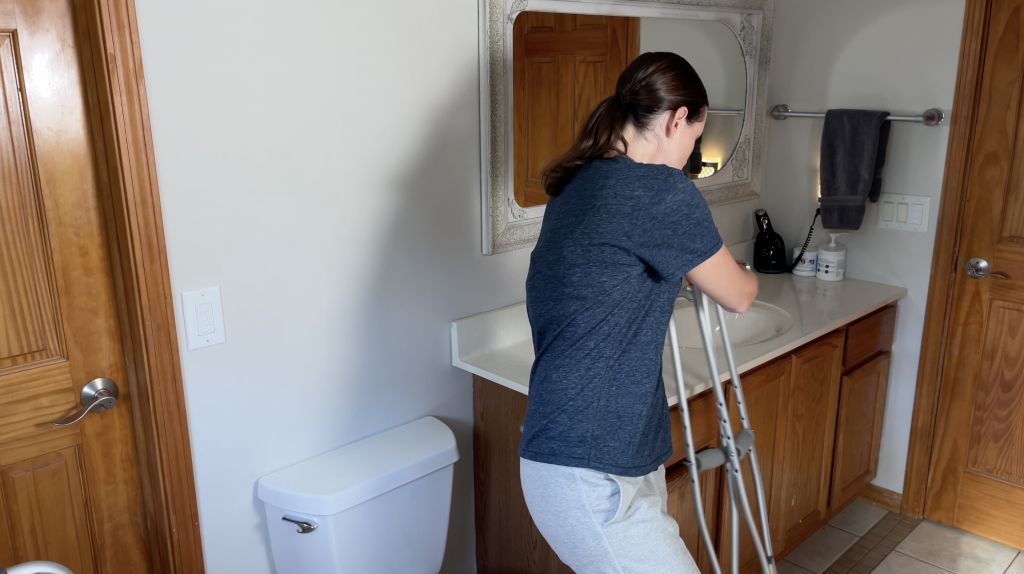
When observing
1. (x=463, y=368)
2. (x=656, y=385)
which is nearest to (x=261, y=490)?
(x=463, y=368)

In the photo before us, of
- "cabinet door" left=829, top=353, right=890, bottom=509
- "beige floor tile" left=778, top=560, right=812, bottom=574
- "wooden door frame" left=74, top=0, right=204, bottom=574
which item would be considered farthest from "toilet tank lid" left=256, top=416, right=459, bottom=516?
"cabinet door" left=829, top=353, right=890, bottom=509

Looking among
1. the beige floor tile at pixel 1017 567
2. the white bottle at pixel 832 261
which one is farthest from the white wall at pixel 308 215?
the beige floor tile at pixel 1017 567

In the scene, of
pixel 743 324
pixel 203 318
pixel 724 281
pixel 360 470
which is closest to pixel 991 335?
pixel 743 324

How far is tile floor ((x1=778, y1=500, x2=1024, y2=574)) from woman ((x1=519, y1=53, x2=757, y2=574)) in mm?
1359

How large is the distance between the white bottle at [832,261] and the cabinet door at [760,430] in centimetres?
69

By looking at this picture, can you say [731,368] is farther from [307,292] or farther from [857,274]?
[857,274]

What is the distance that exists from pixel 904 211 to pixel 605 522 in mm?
1864

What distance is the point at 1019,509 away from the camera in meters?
2.66

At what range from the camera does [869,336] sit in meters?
2.67

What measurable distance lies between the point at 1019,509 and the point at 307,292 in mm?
2431

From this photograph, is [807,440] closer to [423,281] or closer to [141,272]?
[423,281]

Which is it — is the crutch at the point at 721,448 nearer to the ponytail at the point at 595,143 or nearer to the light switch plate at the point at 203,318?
the ponytail at the point at 595,143

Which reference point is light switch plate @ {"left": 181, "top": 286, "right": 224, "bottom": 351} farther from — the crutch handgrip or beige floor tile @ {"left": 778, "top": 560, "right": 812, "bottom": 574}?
beige floor tile @ {"left": 778, "top": 560, "right": 812, "bottom": 574}

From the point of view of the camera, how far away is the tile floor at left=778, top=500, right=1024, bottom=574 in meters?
2.60
